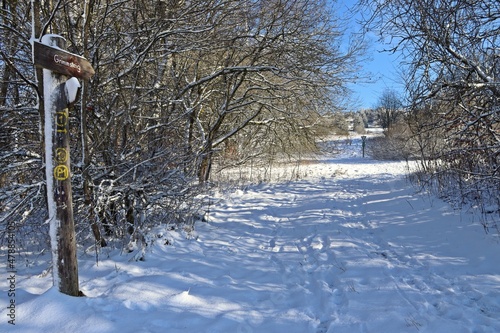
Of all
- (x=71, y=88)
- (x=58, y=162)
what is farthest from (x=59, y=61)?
(x=58, y=162)

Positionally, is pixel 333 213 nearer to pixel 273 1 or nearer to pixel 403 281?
pixel 403 281

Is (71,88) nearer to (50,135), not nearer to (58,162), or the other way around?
(50,135)

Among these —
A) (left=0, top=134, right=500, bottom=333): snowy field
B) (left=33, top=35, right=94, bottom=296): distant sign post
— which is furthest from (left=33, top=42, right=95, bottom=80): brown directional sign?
(left=0, top=134, right=500, bottom=333): snowy field

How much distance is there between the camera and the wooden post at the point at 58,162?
2340mm

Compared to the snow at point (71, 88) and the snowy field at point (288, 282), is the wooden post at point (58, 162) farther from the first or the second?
the snowy field at point (288, 282)

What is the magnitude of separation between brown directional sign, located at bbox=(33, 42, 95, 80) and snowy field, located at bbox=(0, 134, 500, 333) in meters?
1.81

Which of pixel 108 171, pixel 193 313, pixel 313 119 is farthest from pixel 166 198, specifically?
pixel 313 119

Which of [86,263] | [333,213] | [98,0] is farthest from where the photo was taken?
[333,213]

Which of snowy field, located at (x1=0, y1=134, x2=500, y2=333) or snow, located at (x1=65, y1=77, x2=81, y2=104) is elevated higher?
snow, located at (x1=65, y1=77, x2=81, y2=104)

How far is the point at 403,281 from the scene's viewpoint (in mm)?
3361

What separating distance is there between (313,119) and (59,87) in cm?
928

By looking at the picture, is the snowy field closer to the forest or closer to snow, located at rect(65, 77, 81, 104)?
the forest

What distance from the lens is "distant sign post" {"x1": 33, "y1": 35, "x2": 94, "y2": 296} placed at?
2334 millimetres

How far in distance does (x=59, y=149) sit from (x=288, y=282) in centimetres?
270
